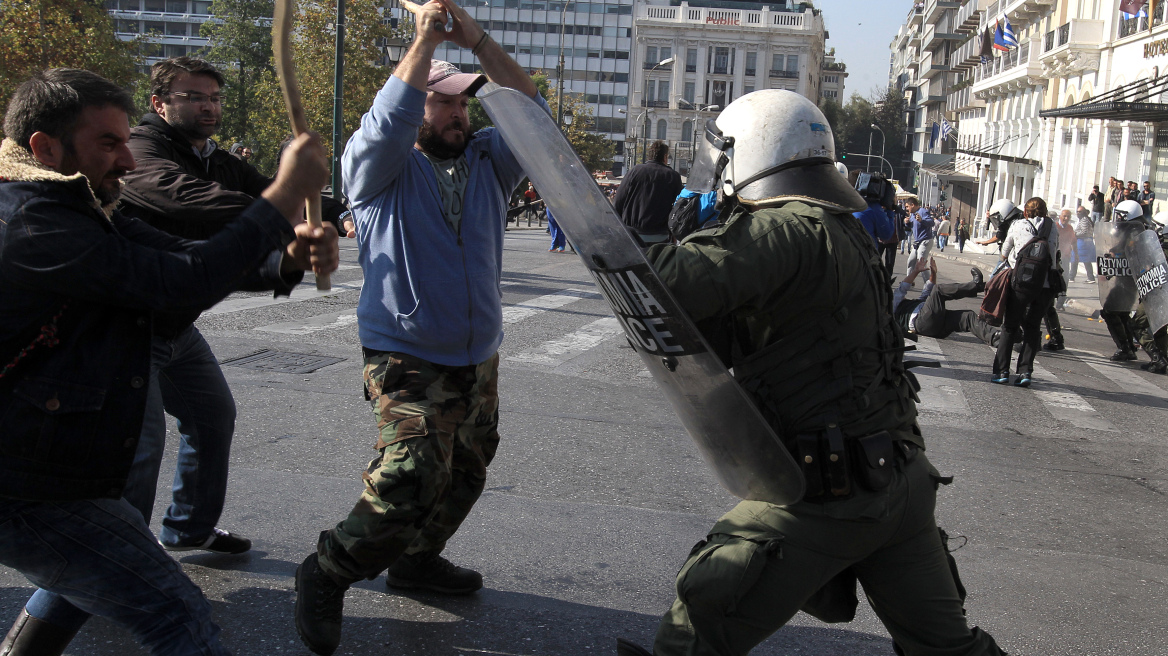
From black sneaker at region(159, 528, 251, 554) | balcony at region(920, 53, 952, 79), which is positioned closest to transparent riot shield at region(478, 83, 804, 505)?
black sneaker at region(159, 528, 251, 554)

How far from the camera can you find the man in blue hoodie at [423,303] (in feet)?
8.80

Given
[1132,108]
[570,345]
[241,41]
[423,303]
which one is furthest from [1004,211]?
[241,41]

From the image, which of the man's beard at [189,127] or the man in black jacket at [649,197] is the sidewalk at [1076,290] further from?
the man's beard at [189,127]

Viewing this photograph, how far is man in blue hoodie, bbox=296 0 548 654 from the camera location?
8.80ft

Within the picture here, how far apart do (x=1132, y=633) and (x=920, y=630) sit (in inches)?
63.2

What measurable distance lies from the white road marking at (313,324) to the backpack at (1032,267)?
573 cm

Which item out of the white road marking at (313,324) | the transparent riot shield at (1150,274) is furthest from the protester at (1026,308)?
the white road marking at (313,324)

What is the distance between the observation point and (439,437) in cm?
275

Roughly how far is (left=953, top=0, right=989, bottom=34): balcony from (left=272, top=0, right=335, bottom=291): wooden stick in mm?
67644

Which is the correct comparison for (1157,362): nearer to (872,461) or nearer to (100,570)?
(872,461)

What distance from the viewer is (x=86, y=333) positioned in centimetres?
192

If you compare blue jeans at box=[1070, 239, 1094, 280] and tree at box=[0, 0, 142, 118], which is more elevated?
tree at box=[0, 0, 142, 118]

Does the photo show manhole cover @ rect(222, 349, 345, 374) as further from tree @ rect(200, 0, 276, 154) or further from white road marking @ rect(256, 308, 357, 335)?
tree @ rect(200, 0, 276, 154)

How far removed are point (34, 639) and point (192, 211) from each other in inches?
50.7
